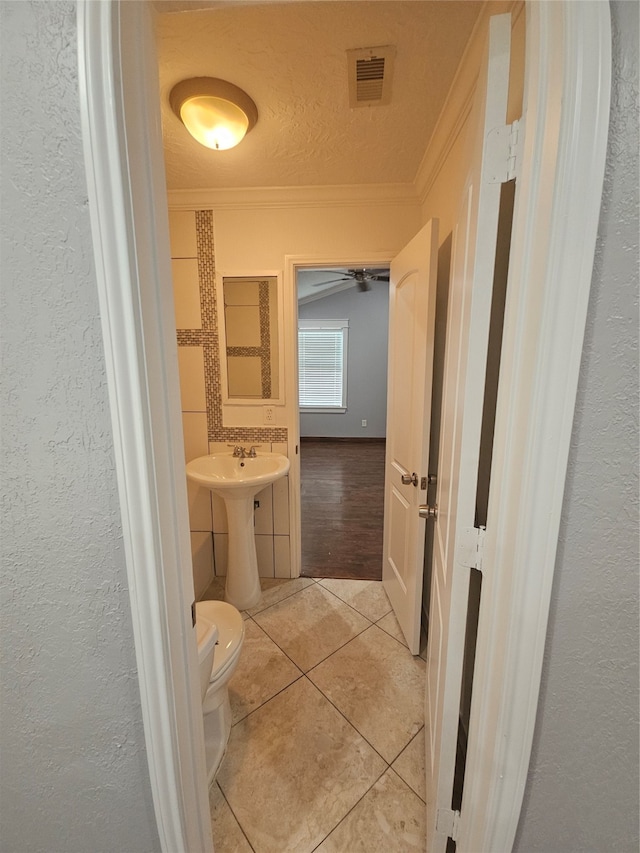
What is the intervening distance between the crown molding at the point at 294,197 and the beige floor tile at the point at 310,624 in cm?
233

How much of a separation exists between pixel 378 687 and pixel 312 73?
94.0 inches

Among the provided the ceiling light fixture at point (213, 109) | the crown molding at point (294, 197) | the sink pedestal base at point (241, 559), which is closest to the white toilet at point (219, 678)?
the sink pedestal base at point (241, 559)

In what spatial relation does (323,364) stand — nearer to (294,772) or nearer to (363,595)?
(363,595)

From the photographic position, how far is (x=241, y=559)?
6.65 ft

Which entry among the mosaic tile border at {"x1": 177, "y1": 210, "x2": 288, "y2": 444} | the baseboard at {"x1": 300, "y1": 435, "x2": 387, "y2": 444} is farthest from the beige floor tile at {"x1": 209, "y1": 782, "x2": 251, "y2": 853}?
the baseboard at {"x1": 300, "y1": 435, "x2": 387, "y2": 444}

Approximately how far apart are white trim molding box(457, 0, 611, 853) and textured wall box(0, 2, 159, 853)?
27.5 inches

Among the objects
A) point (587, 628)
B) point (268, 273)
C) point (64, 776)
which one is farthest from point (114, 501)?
point (268, 273)

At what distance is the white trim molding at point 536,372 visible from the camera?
0.48 meters

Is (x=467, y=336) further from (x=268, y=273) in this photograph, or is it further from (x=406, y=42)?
(x=268, y=273)

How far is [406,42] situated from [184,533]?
A: 1497 mm

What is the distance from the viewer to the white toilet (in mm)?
1154

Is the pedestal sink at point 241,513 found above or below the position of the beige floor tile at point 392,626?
above

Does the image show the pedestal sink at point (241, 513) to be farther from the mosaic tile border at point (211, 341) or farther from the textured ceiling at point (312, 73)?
the textured ceiling at point (312, 73)

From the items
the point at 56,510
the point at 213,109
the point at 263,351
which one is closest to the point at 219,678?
the point at 56,510
